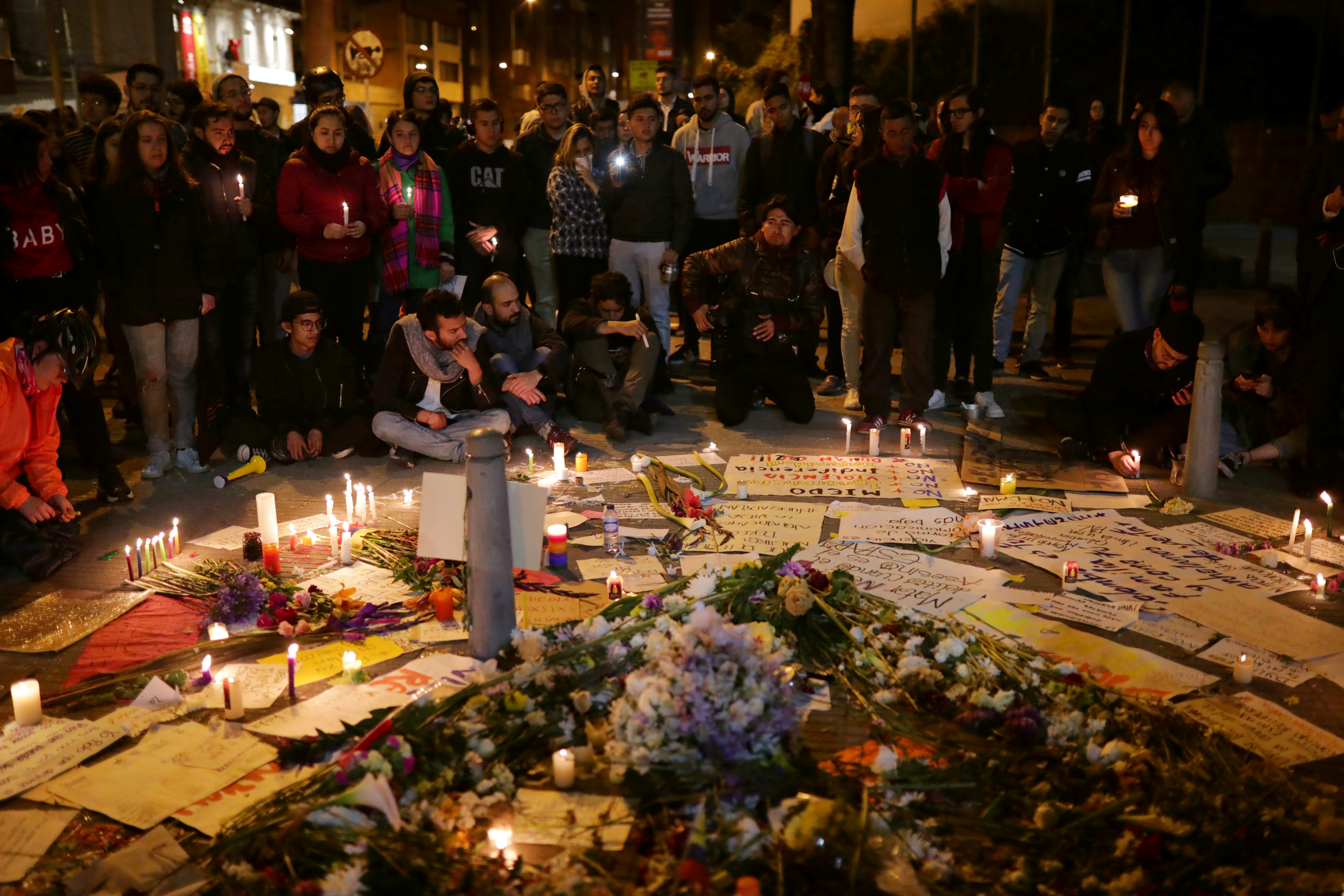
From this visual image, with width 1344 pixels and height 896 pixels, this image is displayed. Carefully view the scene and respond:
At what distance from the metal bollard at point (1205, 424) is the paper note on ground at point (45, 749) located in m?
5.17

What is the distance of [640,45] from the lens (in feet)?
64.9

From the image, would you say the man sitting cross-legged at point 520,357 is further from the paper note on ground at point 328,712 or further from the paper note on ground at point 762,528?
the paper note on ground at point 328,712

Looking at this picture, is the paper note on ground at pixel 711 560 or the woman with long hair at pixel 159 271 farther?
the woman with long hair at pixel 159 271

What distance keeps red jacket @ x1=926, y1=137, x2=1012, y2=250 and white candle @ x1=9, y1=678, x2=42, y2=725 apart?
607 cm

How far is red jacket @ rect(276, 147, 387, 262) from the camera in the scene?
289 inches

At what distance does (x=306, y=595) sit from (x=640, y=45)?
56.0ft

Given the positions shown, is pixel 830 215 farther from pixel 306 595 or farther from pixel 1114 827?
pixel 1114 827

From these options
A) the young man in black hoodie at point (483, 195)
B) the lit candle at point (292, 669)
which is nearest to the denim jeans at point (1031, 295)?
the young man in black hoodie at point (483, 195)

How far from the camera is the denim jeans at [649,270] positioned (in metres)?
8.30

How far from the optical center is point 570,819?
3.06m

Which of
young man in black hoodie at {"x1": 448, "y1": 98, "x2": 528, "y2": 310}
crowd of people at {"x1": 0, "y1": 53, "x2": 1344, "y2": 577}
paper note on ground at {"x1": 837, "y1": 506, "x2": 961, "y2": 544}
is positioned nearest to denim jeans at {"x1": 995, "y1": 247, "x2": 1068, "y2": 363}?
crowd of people at {"x1": 0, "y1": 53, "x2": 1344, "y2": 577}

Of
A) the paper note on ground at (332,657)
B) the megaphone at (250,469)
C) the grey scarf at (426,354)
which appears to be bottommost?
the paper note on ground at (332,657)

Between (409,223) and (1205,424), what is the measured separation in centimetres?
509

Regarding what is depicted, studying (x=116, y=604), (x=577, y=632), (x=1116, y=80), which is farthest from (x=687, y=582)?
(x=1116, y=80)
